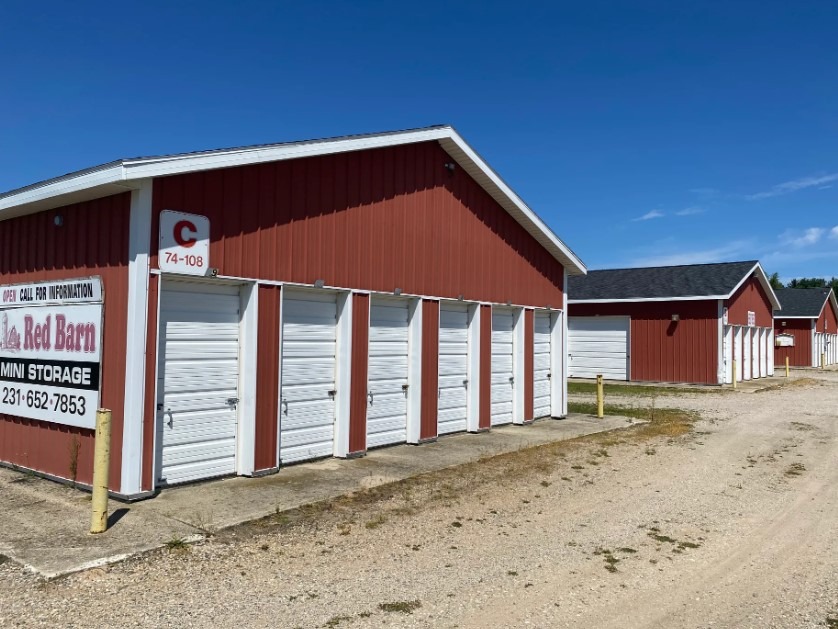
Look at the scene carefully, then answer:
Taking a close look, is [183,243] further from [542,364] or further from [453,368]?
[542,364]

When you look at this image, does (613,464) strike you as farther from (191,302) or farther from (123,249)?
(123,249)

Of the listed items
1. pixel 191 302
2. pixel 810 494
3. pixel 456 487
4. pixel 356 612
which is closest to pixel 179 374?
pixel 191 302

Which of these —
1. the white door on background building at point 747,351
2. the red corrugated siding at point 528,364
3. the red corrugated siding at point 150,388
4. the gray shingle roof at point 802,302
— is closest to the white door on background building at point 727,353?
the white door on background building at point 747,351

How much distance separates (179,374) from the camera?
7871mm

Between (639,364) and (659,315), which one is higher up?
(659,315)

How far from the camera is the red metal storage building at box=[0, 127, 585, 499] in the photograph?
24.3 ft

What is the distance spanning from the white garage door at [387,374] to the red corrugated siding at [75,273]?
13.2ft

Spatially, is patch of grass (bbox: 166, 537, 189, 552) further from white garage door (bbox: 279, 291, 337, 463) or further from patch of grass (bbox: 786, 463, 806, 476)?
patch of grass (bbox: 786, 463, 806, 476)

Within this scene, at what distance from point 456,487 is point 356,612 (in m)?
3.86

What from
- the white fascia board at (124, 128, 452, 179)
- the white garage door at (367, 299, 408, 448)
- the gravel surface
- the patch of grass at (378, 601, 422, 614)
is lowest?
the patch of grass at (378, 601, 422, 614)

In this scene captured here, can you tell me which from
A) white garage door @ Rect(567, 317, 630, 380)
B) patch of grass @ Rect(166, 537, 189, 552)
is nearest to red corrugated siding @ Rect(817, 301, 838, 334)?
white garage door @ Rect(567, 317, 630, 380)

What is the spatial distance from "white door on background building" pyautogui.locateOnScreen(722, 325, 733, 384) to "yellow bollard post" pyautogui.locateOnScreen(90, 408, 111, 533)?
24.1 metres

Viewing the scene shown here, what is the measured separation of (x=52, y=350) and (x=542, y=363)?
1002cm

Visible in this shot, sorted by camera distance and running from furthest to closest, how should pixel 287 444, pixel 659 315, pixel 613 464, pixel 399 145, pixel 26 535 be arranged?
pixel 659 315 → pixel 399 145 → pixel 613 464 → pixel 287 444 → pixel 26 535
